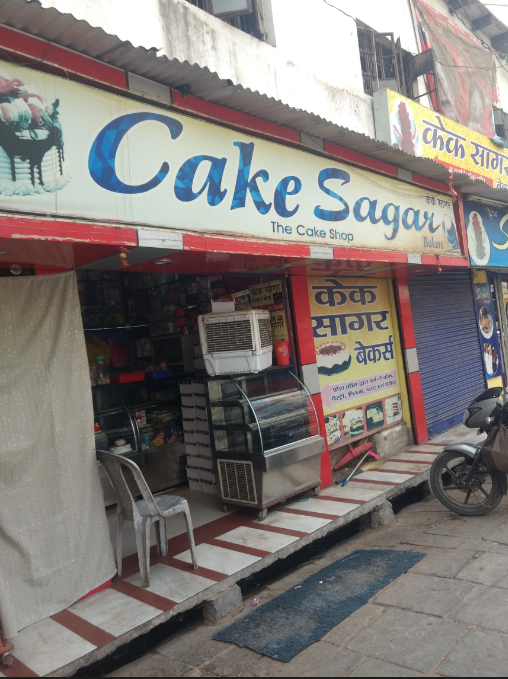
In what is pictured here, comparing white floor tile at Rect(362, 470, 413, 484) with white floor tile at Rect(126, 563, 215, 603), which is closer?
white floor tile at Rect(126, 563, 215, 603)

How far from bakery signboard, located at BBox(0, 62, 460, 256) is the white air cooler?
3.26ft

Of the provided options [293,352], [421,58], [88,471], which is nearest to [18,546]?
[88,471]

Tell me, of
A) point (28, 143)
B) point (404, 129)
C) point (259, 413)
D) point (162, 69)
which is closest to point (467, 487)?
point (259, 413)

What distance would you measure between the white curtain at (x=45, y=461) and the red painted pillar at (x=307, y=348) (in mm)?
3144

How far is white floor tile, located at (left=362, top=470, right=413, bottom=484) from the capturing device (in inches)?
263

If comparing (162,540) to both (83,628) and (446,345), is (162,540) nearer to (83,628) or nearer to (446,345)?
(83,628)

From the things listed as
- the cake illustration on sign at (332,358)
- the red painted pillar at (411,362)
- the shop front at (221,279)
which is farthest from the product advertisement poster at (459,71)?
the cake illustration on sign at (332,358)

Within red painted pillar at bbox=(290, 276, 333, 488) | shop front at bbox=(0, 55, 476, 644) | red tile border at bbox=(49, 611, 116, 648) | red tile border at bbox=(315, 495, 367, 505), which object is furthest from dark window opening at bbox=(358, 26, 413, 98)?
red tile border at bbox=(49, 611, 116, 648)

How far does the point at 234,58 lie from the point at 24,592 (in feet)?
21.4

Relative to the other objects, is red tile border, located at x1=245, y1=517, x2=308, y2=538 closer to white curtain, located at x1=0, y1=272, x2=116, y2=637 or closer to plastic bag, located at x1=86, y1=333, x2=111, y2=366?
white curtain, located at x1=0, y1=272, x2=116, y2=637

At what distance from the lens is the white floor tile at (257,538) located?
4890 millimetres

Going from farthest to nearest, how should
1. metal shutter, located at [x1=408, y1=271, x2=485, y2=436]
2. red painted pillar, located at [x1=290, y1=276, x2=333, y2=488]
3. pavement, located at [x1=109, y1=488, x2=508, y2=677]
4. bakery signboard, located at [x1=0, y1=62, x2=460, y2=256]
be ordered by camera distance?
metal shutter, located at [x1=408, y1=271, x2=485, y2=436], red painted pillar, located at [x1=290, y1=276, x2=333, y2=488], bakery signboard, located at [x1=0, y1=62, x2=460, y2=256], pavement, located at [x1=109, y1=488, x2=508, y2=677]

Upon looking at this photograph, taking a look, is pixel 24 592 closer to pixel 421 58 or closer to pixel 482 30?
pixel 421 58

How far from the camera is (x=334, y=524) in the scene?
213 inches
